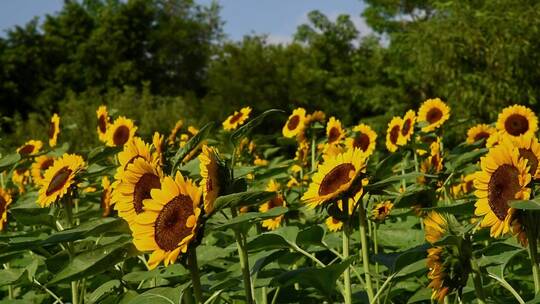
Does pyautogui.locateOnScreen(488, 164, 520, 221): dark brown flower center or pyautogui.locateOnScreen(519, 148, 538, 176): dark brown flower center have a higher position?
pyautogui.locateOnScreen(519, 148, 538, 176): dark brown flower center

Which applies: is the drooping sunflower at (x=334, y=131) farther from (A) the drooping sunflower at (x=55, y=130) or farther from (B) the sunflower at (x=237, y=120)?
(A) the drooping sunflower at (x=55, y=130)

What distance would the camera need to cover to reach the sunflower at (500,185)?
135 centimetres

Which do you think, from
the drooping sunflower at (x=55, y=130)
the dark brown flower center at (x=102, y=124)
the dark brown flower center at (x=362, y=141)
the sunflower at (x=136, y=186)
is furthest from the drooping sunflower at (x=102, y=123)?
the sunflower at (x=136, y=186)

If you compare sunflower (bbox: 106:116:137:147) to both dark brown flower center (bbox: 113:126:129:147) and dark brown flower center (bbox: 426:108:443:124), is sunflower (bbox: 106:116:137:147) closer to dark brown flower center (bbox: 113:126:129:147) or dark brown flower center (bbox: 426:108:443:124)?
dark brown flower center (bbox: 113:126:129:147)

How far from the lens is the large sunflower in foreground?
128 cm

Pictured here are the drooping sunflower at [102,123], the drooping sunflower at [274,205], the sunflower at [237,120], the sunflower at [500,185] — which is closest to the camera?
the sunflower at [500,185]

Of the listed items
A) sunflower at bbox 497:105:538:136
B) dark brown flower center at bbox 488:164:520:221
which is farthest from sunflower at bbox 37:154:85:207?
sunflower at bbox 497:105:538:136

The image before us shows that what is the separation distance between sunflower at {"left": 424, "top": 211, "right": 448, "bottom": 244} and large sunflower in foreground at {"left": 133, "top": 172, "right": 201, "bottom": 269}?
43 centimetres

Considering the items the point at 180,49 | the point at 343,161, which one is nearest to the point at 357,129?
the point at 343,161

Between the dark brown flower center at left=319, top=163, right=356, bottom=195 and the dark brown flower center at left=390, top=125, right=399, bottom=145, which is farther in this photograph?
the dark brown flower center at left=390, top=125, right=399, bottom=145

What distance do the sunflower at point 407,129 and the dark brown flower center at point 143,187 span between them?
1.99 meters

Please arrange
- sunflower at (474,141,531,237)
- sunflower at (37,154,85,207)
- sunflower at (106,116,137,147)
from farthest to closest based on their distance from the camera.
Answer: sunflower at (106,116,137,147), sunflower at (37,154,85,207), sunflower at (474,141,531,237)

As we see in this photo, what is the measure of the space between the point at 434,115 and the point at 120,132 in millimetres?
1424

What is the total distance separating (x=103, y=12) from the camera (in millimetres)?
31922
